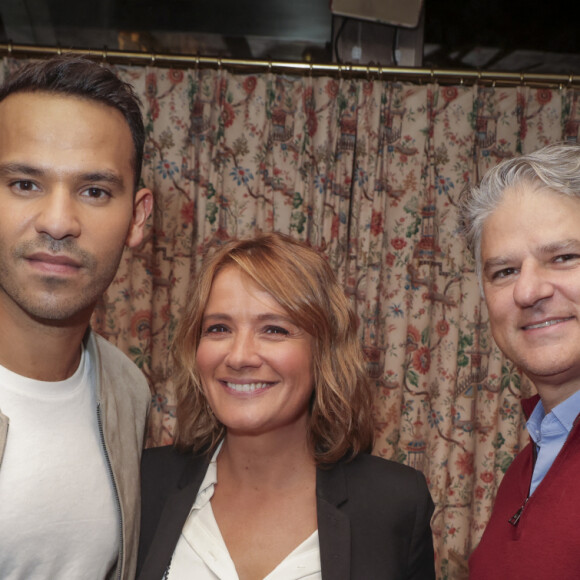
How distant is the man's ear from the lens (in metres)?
1.47

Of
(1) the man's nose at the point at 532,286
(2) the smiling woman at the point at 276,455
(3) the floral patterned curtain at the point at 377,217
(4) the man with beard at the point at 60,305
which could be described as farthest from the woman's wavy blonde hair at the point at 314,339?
(3) the floral patterned curtain at the point at 377,217

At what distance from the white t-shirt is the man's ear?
1.11 feet

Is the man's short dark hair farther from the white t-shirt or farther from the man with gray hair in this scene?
the man with gray hair

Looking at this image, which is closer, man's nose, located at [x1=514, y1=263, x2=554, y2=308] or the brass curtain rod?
man's nose, located at [x1=514, y1=263, x2=554, y2=308]

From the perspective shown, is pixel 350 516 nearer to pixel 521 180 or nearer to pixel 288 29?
pixel 521 180

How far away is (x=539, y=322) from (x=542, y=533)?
39 cm

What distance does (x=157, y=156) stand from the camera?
9.70ft

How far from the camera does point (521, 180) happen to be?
4.30 feet

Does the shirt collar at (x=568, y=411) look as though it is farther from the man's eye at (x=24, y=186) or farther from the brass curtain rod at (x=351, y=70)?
the brass curtain rod at (x=351, y=70)

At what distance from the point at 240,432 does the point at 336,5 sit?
213 centimetres

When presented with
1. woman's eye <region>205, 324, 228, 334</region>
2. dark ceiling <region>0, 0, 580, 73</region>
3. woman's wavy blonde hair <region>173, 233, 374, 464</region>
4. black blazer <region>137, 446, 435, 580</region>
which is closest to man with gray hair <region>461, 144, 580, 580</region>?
black blazer <region>137, 446, 435, 580</region>

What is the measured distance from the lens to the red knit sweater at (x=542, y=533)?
1.09m

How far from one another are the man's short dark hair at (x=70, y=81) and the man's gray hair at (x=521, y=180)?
0.81m

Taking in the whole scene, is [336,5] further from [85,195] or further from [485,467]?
[485,467]
